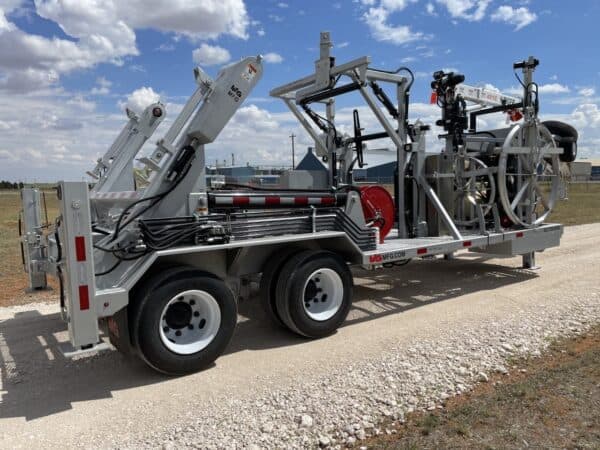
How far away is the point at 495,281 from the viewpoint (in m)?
7.91

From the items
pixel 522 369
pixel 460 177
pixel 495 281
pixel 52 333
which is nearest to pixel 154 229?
pixel 52 333

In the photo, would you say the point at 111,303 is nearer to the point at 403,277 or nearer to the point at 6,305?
the point at 6,305

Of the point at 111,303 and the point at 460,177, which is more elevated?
the point at 460,177

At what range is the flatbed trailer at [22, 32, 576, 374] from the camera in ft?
13.9

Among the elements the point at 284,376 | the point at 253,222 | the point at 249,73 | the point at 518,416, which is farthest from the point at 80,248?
the point at 518,416

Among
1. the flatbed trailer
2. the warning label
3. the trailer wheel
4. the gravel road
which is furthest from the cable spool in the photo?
A: the warning label

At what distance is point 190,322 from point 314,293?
1.44m

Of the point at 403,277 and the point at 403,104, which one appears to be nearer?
the point at 403,104

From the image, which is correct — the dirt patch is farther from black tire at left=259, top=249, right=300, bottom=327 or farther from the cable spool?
the cable spool

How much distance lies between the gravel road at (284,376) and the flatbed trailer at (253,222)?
37 cm

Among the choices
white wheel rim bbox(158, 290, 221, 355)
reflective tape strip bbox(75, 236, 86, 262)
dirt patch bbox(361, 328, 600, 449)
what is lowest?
dirt patch bbox(361, 328, 600, 449)

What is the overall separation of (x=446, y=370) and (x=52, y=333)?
421 centimetres

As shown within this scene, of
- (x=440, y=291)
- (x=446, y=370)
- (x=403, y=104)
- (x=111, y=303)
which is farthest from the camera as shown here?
(x=440, y=291)

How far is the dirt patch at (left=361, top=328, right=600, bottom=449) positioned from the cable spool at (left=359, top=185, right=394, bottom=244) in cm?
280
